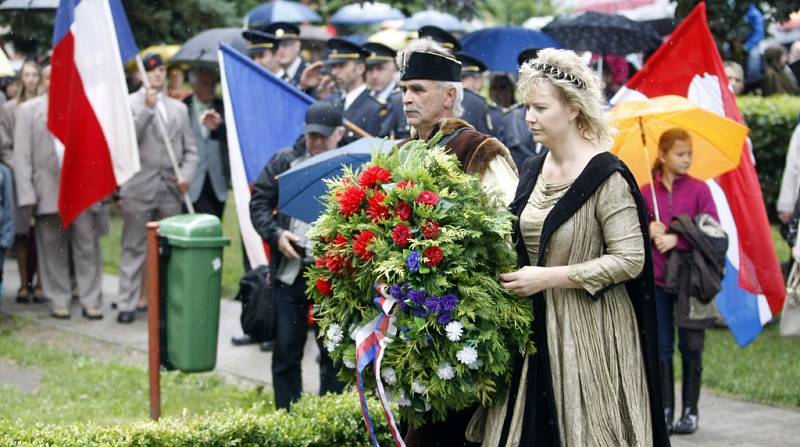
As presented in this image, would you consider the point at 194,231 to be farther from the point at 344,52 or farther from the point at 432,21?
the point at 432,21

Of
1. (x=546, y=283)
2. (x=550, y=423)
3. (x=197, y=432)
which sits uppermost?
(x=546, y=283)

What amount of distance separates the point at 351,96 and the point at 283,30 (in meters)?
1.37

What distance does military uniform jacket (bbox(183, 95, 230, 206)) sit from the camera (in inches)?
470

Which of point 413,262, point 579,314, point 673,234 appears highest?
point 413,262

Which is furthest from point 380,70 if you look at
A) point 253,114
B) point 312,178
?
point 312,178

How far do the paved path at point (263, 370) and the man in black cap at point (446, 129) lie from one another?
9.96ft

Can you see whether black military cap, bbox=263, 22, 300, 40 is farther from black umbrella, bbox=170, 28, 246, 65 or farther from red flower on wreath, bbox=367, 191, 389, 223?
red flower on wreath, bbox=367, 191, 389, 223

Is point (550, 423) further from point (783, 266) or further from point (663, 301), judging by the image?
point (783, 266)

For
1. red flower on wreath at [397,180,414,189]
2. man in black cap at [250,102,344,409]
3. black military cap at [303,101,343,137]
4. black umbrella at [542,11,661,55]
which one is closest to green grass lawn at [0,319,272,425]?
man in black cap at [250,102,344,409]

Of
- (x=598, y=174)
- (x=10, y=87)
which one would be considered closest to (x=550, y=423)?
(x=598, y=174)

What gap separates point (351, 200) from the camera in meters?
4.85

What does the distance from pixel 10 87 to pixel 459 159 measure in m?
8.52

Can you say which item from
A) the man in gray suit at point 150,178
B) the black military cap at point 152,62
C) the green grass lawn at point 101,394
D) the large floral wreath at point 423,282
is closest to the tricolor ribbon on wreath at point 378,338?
the large floral wreath at point 423,282

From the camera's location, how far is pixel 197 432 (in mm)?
6359
